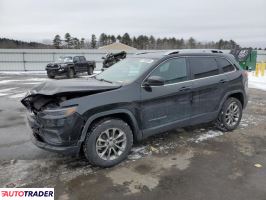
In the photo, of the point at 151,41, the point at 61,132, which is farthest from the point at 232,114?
the point at 151,41

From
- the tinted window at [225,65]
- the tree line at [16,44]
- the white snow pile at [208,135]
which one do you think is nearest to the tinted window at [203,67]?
the tinted window at [225,65]

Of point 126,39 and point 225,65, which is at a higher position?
point 126,39

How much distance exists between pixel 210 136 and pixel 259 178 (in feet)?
6.11

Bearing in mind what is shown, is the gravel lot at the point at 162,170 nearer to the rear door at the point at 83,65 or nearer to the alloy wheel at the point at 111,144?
the alloy wheel at the point at 111,144

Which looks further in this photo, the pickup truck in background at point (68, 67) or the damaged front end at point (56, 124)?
the pickup truck in background at point (68, 67)

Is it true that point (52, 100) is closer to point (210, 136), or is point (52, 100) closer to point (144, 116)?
point (144, 116)

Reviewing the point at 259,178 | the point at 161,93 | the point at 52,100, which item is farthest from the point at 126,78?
the point at 259,178

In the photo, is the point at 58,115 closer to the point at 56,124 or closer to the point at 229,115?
the point at 56,124

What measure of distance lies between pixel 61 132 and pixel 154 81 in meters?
1.63

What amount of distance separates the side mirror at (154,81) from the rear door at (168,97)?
3.3 inches

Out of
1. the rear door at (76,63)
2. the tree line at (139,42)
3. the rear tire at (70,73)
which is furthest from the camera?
the tree line at (139,42)

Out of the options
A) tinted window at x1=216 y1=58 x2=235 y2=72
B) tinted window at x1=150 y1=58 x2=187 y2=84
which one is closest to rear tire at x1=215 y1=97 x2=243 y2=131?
tinted window at x1=216 y1=58 x2=235 y2=72

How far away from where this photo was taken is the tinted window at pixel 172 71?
191 inches

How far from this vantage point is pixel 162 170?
Result: 13.8ft
